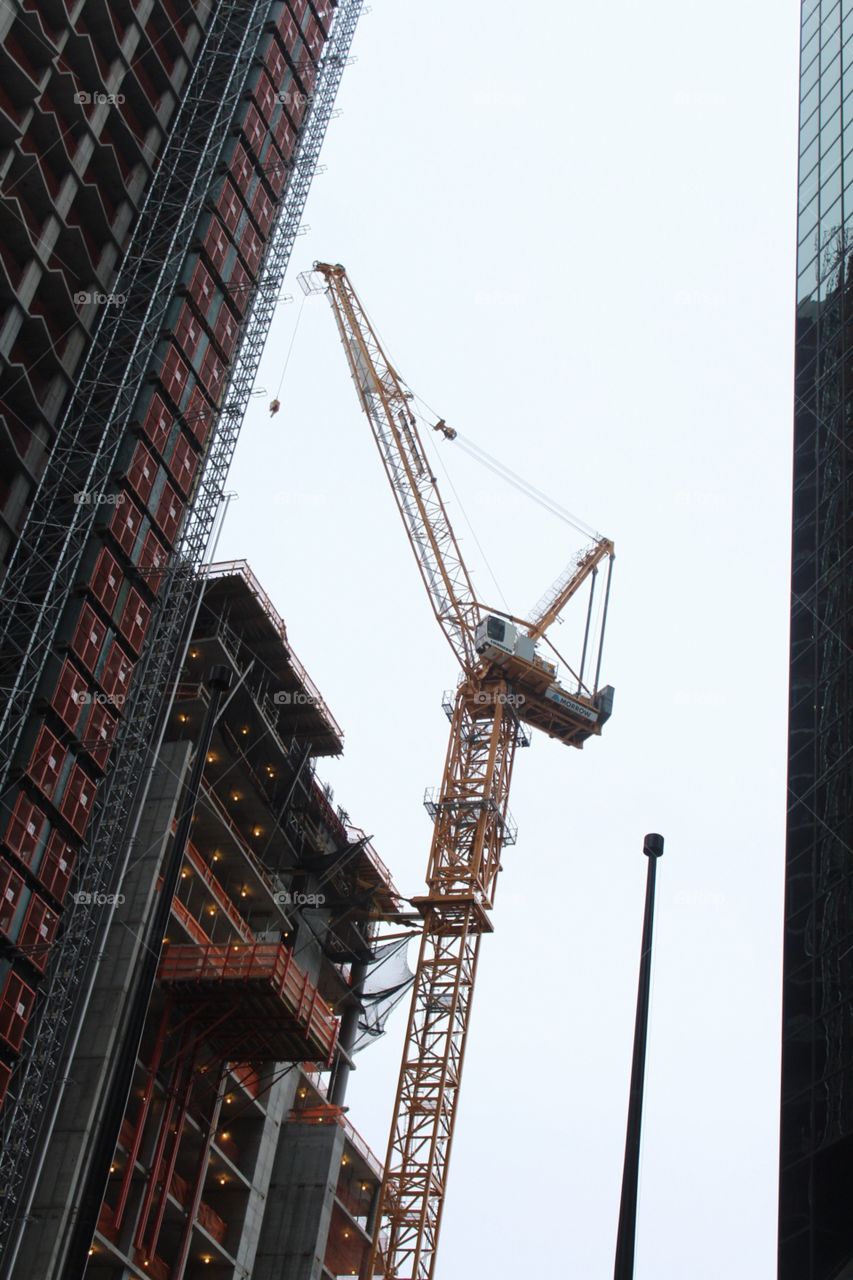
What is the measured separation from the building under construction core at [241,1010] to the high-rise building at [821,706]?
18.4 m

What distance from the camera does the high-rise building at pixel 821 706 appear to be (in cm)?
5322

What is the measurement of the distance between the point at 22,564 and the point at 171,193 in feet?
68.7

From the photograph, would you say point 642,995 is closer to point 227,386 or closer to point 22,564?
point 22,564

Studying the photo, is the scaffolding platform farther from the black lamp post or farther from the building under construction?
the black lamp post

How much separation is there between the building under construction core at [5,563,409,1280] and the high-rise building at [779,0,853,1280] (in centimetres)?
1842

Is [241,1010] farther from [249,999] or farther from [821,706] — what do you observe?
[821,706]

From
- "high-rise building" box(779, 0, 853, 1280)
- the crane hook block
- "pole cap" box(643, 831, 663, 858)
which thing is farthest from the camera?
the crane hook block

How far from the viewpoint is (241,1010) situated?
6331 centimetres

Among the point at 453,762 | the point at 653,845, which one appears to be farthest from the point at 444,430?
the point at 653,845

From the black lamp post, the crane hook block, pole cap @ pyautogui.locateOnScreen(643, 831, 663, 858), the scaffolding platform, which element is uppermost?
the crane hook block

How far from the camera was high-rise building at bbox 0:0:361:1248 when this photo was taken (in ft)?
177

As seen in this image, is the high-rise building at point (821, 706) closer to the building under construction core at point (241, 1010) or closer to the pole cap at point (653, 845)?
the building under construction core at point (241, 1010)

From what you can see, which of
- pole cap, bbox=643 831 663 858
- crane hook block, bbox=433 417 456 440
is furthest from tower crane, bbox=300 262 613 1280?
pole cap, bbox=643 831 663 858

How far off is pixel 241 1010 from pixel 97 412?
22.2 m
